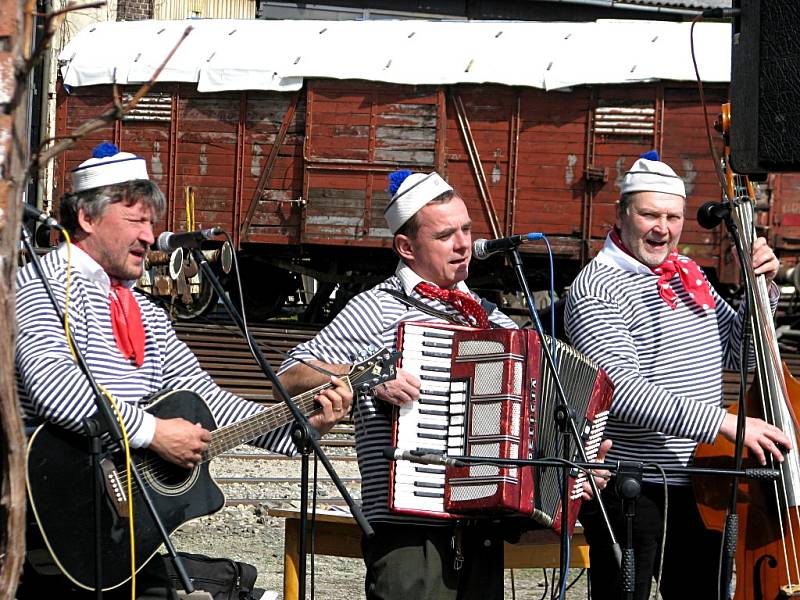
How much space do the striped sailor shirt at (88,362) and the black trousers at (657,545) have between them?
1.19 meters

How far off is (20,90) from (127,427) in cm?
149

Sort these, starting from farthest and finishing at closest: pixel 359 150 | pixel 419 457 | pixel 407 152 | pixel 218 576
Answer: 1. pixel 359 150
2. pixel 407 152
3. pixel 218 576
4. pixel 419 457

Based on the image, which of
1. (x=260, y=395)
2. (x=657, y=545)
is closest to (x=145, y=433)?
(x=657, y=545)

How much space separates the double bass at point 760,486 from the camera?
420 centimetres

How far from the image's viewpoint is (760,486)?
4.32 m

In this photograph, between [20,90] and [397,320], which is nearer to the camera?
[20,90]

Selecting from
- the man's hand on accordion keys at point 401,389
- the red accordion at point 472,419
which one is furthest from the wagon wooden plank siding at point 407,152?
the man's hand on accordion keys at point 401,389

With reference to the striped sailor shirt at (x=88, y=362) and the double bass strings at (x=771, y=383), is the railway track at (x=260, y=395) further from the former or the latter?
the double bass strings at (x=771, y=383)

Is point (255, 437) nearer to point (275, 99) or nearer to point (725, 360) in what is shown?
point (725, 360)

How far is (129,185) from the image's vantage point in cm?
413

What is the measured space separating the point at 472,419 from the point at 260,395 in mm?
8986

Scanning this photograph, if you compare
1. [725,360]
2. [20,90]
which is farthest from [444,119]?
[20,90]

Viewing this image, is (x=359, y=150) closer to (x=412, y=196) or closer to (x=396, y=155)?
(x=396, y=155)

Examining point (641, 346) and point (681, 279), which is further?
point (681, 279)
